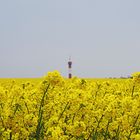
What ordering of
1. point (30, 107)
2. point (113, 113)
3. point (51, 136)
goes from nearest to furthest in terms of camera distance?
1. point (51, 136)
2. point (113, 113)
3. point (30, 107)

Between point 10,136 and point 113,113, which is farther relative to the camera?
point 113,113

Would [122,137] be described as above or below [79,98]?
below

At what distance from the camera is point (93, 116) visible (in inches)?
233

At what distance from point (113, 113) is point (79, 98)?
0.61 metres

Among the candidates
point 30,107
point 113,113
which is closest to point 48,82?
point 30,107

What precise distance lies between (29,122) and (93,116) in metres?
0.95

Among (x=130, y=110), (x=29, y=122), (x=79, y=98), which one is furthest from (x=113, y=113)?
(x=29, y=122)

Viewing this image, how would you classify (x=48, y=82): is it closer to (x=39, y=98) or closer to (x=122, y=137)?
(x=39, y=98)

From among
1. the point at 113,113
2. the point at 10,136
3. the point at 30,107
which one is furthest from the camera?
the point at 30,107

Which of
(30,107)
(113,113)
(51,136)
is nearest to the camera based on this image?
(51,136)

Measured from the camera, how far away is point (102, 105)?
634 centimetres

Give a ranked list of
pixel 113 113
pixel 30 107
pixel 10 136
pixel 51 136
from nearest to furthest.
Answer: pixel 51 136, pixel 10 136, pixel 113 113, pixel 30 107

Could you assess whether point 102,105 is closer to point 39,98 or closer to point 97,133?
point 97,133

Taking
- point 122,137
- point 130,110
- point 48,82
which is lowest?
point 122,137
